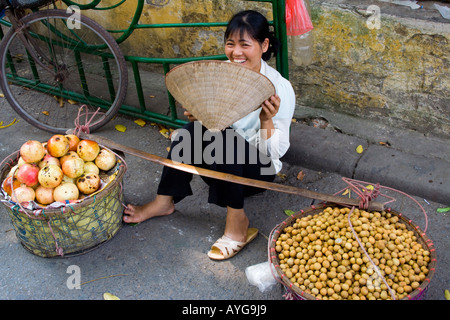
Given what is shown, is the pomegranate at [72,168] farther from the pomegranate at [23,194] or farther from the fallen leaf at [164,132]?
the fallen leaf at [164,132]

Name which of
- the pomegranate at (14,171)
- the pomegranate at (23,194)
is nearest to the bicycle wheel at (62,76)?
the pomegranate at (14,171)

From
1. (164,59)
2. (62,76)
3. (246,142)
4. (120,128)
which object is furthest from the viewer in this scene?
(120,128)

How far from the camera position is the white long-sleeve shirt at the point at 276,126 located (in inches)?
99.0

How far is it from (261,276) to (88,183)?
105cm

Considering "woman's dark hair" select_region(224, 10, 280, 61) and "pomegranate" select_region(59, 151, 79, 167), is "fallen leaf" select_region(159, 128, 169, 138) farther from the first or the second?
"woman's dark hair" select_region(224, 10, 280, 61)

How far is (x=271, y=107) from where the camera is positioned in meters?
2.26

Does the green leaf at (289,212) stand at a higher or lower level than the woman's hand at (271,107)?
lower

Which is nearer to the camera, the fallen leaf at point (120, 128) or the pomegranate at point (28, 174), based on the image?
the pomegranate at point (28, 174)

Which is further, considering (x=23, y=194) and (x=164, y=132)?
(x=164, y=132)

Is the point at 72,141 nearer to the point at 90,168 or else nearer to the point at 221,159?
the point at 90,168

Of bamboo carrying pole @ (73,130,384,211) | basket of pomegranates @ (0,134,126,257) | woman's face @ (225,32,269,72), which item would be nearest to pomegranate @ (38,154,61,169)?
basket of pomegranates @ (0,134,126,257)

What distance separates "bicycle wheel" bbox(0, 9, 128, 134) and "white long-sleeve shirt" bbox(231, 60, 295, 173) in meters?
1.12

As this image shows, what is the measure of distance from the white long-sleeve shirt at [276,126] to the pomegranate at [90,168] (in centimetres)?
82

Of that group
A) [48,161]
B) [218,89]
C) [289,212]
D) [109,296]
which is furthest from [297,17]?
[109,296]
